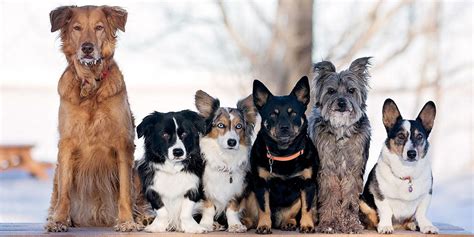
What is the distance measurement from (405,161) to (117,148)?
1.83 meters

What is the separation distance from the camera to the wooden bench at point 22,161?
13.7m

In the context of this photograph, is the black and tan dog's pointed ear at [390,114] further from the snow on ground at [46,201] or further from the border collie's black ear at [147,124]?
the snow on ground at [46,201]

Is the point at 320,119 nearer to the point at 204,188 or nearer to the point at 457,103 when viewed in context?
the point at 204,188

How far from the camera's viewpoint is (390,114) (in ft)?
16.6

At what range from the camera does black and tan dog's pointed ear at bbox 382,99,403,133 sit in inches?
199

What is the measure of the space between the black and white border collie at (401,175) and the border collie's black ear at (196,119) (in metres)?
1.16

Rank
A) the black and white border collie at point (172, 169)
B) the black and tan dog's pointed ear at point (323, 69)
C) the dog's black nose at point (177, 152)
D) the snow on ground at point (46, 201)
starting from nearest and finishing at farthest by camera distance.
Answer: the dog's black nose at point (177, 152), the black and white border collie at point (172, 169), the black and tan dog's pointed ear at point (323, 69), the snow on ground at point (46, 201)

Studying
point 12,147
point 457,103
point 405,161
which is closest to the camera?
point 405,161

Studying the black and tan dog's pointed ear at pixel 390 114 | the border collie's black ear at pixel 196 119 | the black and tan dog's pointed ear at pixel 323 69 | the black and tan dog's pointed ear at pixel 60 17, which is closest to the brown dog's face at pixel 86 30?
the black and tan dog's pointed ear at pixel 60 17

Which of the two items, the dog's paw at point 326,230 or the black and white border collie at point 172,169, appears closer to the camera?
the black and white border collie at point 172,169

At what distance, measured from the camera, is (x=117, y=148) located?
5094 mm

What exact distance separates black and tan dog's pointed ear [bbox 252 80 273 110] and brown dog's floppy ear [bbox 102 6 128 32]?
937mm

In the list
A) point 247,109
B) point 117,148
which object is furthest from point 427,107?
point 117,148

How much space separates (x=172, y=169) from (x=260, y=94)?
0.74m
